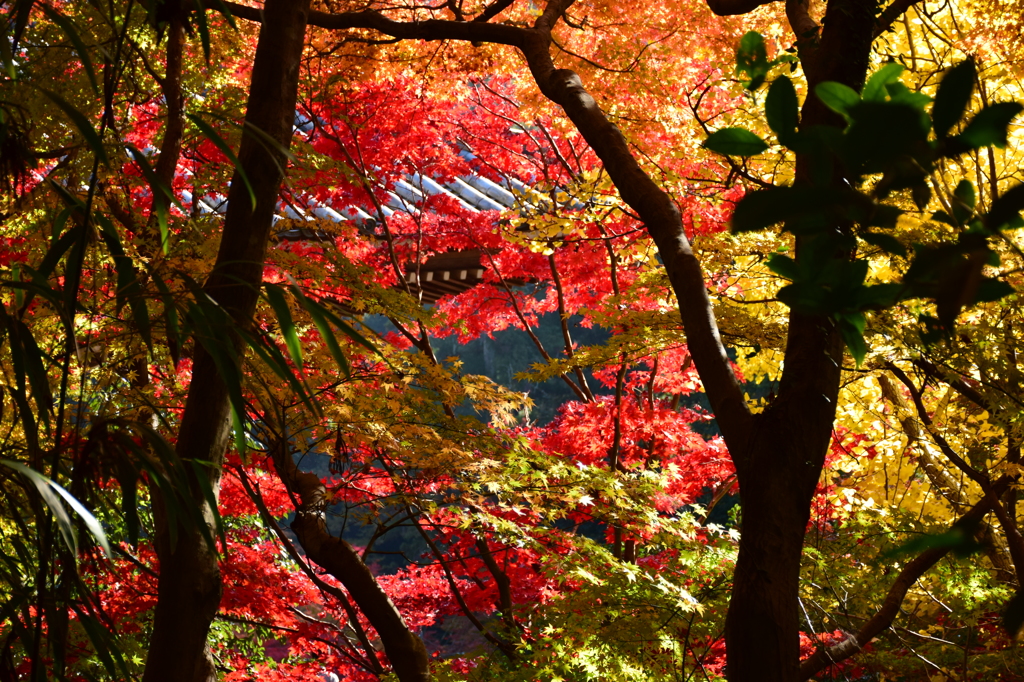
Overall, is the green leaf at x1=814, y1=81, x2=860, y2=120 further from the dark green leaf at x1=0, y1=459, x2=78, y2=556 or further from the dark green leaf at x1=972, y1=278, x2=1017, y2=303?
the dark green leaf at x1=0, y1=459, x2=78, y2=556

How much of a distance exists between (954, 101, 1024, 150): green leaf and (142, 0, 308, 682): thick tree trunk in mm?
1464

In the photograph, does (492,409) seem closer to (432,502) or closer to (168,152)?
(432,502)

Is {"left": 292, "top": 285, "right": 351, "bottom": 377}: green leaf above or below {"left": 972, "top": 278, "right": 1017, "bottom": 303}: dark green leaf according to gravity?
above

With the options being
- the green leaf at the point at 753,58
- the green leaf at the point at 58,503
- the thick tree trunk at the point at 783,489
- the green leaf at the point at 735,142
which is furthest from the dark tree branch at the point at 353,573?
the green leaf at the point at 735,142

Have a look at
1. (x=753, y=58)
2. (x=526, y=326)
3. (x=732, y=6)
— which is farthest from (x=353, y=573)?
(x=753, y=58)

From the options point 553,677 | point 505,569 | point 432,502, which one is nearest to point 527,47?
point 432,502

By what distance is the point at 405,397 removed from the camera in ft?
12.1

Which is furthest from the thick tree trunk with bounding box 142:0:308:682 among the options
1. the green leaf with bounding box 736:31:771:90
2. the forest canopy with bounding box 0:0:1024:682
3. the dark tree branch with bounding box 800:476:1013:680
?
the dark tree branch with bounding box 800:476:1013:680

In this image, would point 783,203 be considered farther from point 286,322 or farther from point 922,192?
point 286,322

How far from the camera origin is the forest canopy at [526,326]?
3.48ft

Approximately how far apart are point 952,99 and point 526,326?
19.9ft

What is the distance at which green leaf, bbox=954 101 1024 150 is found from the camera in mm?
429

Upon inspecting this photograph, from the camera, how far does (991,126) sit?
441mm

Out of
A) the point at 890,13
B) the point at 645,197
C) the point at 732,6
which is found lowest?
the point at 645,197
